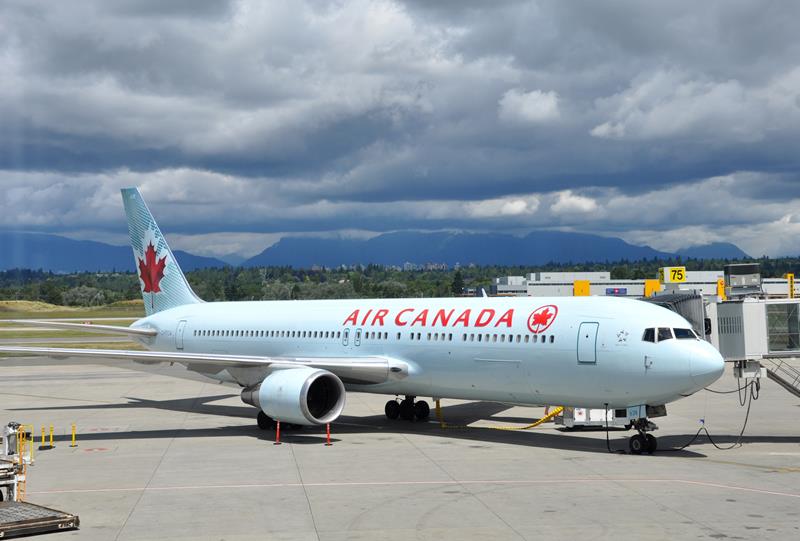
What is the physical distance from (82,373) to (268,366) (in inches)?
1171

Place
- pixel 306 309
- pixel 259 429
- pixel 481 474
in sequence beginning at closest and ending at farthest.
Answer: pixel 481 474, pixel 259 429, pixel 306 309

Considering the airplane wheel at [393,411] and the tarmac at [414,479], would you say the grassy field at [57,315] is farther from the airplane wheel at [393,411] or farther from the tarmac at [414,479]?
the tarmac at [414,479]

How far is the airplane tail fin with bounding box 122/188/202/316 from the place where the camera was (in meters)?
39.0

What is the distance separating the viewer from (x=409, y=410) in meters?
30.9

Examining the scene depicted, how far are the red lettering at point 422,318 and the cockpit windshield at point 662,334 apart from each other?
7.41 meters

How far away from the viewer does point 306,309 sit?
32.5 meters

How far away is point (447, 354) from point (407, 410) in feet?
17.7

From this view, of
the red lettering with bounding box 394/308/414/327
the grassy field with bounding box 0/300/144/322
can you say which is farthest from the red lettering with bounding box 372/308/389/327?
the grassy field with bounding box 0/300/144/322

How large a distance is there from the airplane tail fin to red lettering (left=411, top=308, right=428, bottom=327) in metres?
14.9

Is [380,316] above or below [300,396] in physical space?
above

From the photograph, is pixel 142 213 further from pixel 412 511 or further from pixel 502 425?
pixel 412 511

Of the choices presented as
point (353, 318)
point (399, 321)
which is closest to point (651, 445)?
point (399, 321)

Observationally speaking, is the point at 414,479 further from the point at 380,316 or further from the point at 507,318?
the point at 380,316

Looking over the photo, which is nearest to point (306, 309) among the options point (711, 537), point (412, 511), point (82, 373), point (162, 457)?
point (162, 457)
